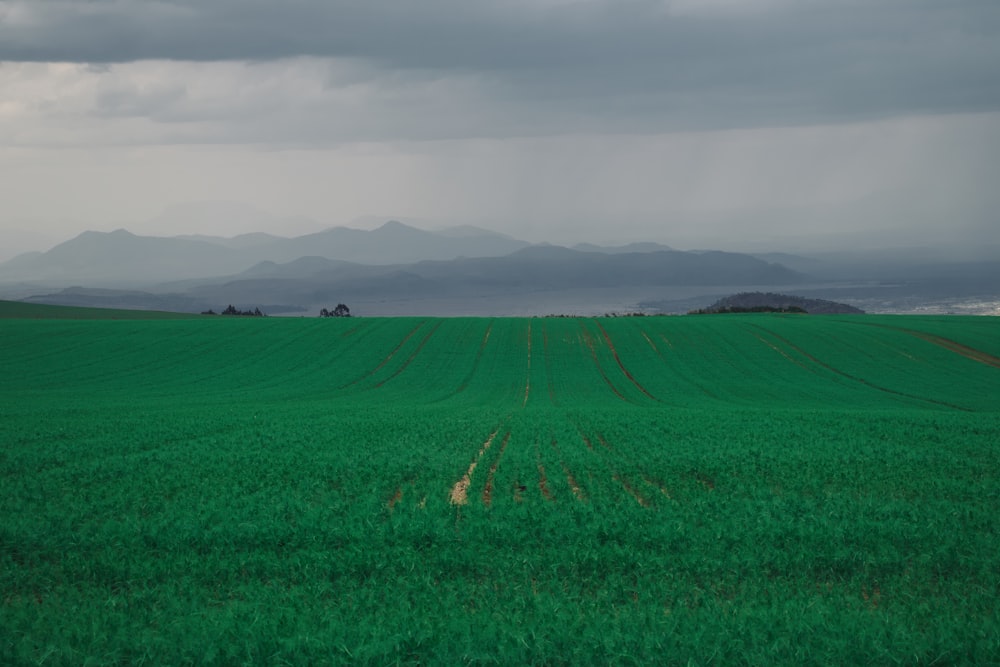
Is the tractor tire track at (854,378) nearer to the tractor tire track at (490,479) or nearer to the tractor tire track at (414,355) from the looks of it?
the tractor tire track at (490,479)

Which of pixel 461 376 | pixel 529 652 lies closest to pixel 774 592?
pixel 529 652

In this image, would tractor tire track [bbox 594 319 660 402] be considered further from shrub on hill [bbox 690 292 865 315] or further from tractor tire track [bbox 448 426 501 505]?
shrub on hill [bbox 690 292 865 315]

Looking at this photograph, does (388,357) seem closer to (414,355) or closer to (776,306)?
(414,355)

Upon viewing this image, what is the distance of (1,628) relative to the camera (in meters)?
9.22

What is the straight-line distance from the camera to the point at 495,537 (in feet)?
41.7

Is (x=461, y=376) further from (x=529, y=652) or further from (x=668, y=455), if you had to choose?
(x=529, y=652)

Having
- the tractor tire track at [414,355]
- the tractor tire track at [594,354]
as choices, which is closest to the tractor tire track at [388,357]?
the tractor tire track at [414,355]

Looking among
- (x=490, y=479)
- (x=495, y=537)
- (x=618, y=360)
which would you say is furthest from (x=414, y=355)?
(x=495, y=537)

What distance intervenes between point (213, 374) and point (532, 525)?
164ft

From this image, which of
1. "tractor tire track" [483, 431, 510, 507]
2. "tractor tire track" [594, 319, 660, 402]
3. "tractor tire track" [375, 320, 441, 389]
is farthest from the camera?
"tractor tire track" [375, 320, 441, 389]

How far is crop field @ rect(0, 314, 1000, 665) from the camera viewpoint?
28.8ft

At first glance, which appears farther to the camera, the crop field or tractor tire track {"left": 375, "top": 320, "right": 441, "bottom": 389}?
tractor tire track {"left": 375, "top": 320, "right": 441, "bottom": 389}

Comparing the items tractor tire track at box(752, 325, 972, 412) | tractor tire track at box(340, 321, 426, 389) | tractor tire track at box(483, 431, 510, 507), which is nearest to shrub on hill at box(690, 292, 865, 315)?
tractor tire track at box(752, 325, 972, 412)

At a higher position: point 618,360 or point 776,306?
point 776,306
